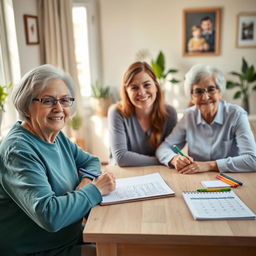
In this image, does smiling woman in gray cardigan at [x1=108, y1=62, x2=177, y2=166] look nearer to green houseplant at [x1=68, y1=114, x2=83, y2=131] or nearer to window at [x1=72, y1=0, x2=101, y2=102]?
green houseplant at [x1=68, y1=114, x2=83, y2=131]

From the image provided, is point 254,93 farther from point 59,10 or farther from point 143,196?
point 143,196

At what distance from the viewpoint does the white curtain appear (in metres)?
3.27

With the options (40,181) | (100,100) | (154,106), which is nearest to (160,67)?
(100,100)

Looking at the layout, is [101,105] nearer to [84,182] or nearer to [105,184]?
[84,182]

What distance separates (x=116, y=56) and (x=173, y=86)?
822mm

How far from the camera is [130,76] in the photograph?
6.56 ft

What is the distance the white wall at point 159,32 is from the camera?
12.2ft

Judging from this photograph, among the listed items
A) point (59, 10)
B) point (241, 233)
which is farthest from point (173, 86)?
point (241, 233)

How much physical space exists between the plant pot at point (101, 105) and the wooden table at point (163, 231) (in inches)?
103

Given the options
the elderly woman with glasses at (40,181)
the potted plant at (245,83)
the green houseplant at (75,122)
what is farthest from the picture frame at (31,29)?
the potted plant at (245,83)

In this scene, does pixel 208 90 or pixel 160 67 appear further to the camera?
pixel 160 67

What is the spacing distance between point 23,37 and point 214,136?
6.80 ft

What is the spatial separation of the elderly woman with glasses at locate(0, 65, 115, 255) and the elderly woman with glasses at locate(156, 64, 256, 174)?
2.10ft

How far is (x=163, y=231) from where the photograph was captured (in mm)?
1074
